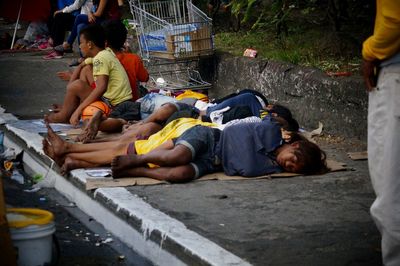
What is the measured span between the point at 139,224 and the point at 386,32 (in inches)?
86.9

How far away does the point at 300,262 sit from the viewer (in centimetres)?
471

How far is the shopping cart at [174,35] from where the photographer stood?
985cm

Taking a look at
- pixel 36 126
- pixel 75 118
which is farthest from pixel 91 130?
pixel 36 126

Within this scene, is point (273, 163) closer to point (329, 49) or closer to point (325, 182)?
point (325, 182)

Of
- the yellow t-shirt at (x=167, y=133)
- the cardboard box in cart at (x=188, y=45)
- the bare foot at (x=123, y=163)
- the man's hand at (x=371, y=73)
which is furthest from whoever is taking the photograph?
the cardboard box in cart at (x=188, y=45)

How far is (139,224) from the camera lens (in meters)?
5.52

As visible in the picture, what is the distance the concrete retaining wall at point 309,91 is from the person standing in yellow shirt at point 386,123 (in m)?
3.37

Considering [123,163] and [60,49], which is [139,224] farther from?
[60,49]

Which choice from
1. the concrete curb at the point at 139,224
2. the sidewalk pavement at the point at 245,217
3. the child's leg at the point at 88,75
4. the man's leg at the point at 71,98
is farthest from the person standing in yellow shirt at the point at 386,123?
the child's leg at the point at 88,75

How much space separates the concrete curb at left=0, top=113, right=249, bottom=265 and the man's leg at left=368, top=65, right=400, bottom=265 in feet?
2.85

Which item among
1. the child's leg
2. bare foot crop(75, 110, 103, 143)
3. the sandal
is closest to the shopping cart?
the child's leg

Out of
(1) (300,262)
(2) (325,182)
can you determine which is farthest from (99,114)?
(1) (300,262)

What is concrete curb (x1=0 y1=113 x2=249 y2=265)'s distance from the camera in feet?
16.0

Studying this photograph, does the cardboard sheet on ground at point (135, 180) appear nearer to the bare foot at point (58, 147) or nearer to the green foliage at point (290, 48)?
the bare foot at point (58, 147)
